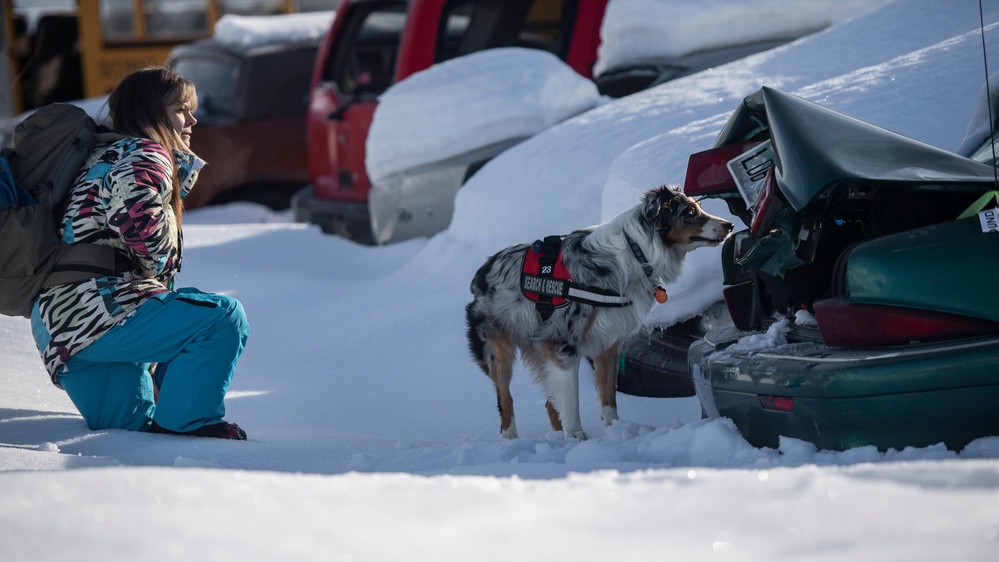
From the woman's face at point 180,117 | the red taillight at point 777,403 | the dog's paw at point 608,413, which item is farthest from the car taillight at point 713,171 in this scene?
the woman's face at point 180,117

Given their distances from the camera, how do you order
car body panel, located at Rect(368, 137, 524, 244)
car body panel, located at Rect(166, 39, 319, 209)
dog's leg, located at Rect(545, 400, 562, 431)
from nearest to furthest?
dog's leg, located at Rect(545, 400, 562, 431)
car body panel, located at Rect(368, 137, 524, 244)
car body panel, located at Rect(166, 39, 319, 209)

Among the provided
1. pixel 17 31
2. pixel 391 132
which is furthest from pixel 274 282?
pixel 17 31

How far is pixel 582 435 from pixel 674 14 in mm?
4791

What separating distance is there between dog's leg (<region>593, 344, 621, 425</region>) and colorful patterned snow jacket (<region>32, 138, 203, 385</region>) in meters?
1.99

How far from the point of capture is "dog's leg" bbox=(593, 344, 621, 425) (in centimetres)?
475

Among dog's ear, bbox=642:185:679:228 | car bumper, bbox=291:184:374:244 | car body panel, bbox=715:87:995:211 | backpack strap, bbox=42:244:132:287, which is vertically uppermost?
car body panel, bbox=715:87:995:211

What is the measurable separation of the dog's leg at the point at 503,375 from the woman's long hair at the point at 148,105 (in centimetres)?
158

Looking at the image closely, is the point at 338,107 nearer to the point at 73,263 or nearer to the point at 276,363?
the point at 276,363

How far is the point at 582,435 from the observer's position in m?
4.55

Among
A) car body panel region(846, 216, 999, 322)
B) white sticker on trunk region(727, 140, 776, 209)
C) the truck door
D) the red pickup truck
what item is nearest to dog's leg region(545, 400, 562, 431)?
white sticker on trunk region(727, 140, 776, 209)

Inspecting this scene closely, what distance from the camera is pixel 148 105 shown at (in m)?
4.37

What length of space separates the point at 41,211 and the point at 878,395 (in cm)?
324

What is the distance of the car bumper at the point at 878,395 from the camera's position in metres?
2.87

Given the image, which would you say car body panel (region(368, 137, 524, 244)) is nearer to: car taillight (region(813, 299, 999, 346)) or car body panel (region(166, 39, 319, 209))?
car body panel (region(166, 39, 319, 209))
